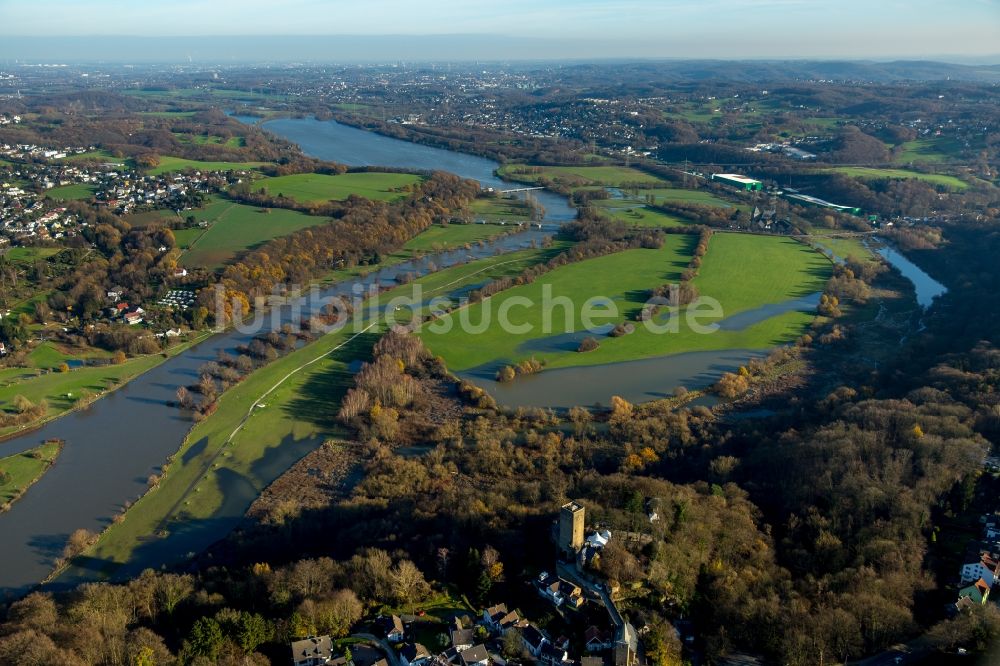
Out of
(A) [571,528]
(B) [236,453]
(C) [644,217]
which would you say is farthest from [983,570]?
(C) [644,217]

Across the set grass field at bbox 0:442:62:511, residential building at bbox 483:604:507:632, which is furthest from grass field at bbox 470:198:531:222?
residential building at bbox 483:604:507:632

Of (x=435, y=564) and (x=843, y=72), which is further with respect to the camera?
(x=843, y=72)

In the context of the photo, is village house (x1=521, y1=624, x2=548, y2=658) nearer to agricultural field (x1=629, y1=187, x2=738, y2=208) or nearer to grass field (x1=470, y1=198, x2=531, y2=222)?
grass field (x1=470, y1=198, x2=531, y2=222)

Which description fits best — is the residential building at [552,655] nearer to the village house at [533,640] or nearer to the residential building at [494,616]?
the village house at [533,640]

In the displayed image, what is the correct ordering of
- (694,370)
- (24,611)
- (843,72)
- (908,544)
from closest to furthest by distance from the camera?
1. (24,611)
2. (908,544)
3. (694,370)
4. (843,72)

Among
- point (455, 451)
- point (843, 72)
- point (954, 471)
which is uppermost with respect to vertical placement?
point (843, 72)

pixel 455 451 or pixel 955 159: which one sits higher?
pixel 955 159

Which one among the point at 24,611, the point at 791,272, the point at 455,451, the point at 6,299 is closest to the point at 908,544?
the point at 455,451

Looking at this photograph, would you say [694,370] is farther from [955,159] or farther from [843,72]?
[843,72]

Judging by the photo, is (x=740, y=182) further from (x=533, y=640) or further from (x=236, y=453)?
(x=533, y=640)
